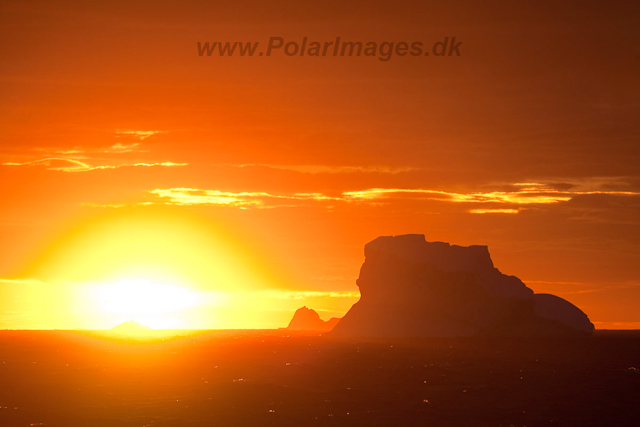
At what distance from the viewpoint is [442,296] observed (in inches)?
7028

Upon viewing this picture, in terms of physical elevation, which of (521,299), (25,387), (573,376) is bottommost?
(25,387)

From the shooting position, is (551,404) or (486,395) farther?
(486,395)

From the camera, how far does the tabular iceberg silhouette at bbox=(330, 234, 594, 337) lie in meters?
176

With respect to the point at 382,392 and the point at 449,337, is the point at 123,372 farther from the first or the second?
the point at 449,337

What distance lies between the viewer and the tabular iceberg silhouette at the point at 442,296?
176250 mm

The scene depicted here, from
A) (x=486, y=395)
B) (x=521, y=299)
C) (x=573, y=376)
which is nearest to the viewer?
(x=486, y=395)

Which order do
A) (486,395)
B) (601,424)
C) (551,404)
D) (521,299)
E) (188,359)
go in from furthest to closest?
(521,299)
(188,359)
(486,395)
(551,404)
(601,424)

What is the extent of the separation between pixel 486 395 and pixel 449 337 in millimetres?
115813

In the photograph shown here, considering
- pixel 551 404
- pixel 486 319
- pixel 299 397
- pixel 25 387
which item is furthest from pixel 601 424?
pixel 486 319

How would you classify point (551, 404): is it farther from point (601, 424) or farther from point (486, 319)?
point (486, 319)

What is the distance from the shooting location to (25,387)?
75.7 metres

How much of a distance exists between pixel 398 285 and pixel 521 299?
32718 mm

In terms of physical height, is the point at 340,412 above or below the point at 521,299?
below

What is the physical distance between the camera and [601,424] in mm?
56156
